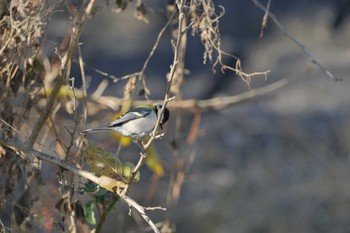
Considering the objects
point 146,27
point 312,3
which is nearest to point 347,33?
point 312,3

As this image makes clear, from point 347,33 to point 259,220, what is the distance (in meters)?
2.28

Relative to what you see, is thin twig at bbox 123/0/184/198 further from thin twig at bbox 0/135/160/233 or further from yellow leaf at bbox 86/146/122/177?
yellow leaf at bbox 86/146/122/177

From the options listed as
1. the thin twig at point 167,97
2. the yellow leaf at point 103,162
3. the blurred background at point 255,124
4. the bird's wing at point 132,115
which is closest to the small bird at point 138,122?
the bird's wing at point 132,115

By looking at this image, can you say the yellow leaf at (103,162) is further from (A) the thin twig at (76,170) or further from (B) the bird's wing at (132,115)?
(B) the bird's wing at (132,115)

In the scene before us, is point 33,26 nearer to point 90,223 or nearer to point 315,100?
point 90,223

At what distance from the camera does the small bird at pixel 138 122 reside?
338 centimetres

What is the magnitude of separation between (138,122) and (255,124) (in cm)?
470

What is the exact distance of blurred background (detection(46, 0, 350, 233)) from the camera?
707 cm

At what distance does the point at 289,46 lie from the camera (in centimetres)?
855

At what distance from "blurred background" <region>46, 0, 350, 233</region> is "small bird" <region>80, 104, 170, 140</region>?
2.83 m

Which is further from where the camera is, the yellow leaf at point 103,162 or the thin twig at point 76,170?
the yellow leaf at point 103,162

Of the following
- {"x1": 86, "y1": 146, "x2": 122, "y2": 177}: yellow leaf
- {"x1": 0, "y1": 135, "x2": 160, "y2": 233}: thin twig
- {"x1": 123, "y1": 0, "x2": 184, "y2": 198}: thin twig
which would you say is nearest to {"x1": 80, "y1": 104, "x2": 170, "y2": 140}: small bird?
{"x1": 86, "y1": 146, "x2": 122, "y2": 177}: yellow leaf

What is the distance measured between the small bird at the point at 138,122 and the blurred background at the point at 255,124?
2.83 meters

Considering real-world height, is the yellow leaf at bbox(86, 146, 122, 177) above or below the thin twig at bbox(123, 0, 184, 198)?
below
